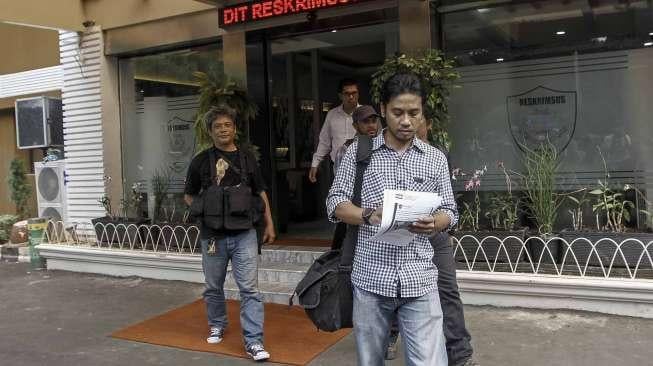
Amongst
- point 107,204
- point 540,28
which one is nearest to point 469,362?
point 540,28

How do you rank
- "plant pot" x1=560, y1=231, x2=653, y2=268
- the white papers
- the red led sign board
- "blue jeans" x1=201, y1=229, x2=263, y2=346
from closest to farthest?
1. the white papers
2. "blue jeans" x1=201, y1=229, x2=263, y2=346
3. "plant pot" x1=560, y1=231, x2=653, y2=268
4. the red led sign board

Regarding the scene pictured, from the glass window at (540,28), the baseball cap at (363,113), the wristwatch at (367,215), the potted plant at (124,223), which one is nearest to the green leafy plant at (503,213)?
the glass window at (540,28)

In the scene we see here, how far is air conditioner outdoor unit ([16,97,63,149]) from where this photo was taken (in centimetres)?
993

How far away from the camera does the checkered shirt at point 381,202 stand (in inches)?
101

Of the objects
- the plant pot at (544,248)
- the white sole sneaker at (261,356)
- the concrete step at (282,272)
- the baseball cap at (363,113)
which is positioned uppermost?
the baseball cap at (363,113)

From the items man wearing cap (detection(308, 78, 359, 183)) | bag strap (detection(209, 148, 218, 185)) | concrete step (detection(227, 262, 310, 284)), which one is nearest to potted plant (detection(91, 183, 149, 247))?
concrete step (detection(227, 262, 310, 284))

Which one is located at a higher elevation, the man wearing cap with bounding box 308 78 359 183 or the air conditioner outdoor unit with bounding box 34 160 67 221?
the man wearing cap with bounding box 308 78 359 183

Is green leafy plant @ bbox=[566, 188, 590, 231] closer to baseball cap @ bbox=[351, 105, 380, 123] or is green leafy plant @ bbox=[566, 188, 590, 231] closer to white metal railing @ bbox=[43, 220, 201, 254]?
baseball cap @ bbox=[351, 105, 380, 123]

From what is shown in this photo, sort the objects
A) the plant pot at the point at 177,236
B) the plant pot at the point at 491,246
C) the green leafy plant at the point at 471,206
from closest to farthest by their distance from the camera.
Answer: the plant pot at the point at 491,246 < the green leafy plant at the point at 471,206 < the plant pot at the point at 177,236

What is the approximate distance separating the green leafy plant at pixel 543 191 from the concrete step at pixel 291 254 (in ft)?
7.32

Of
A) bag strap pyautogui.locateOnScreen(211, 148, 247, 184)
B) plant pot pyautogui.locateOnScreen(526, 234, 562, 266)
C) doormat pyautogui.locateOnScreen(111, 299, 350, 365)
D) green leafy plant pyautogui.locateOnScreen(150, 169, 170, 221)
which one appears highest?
bag strap pyautogui.locateOnScreen(211, 148, 247, 184)

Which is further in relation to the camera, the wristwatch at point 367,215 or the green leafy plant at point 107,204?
the green leafy plant at point 107,204

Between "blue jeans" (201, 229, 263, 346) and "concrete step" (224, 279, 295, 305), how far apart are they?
1367mm

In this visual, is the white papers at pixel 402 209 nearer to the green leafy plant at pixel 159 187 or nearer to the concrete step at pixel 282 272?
the concrete step at pixel 282 272
